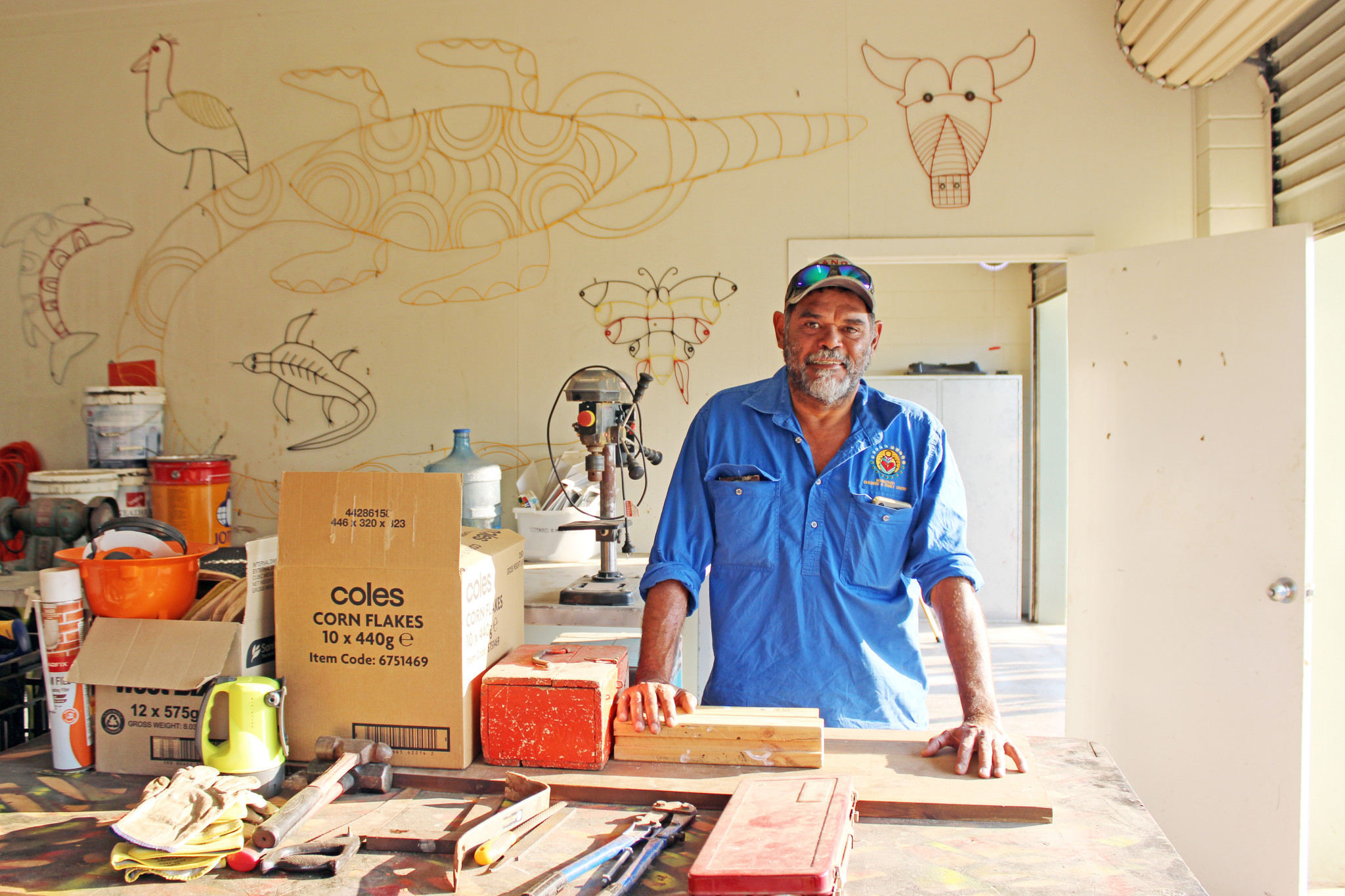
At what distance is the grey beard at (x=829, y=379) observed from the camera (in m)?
1.82

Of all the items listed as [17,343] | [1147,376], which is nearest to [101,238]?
[17,343]

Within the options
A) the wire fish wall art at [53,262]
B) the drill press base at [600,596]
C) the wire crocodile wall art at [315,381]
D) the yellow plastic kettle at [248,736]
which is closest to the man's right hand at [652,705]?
the yellow plastic kettle at [248,736]

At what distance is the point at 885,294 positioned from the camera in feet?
19.9

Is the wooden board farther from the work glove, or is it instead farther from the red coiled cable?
the red coiled cable

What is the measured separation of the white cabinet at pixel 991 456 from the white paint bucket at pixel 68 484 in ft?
14.4

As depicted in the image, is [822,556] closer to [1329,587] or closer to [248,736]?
[248,736]

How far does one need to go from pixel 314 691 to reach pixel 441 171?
268 centimetres

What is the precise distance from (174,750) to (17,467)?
3197mm

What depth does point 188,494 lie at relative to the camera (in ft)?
11.0

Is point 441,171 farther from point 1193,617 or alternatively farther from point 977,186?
point 1193,617

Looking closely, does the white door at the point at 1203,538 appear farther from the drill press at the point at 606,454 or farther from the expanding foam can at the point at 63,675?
the expanding foam can at the point at 63,675

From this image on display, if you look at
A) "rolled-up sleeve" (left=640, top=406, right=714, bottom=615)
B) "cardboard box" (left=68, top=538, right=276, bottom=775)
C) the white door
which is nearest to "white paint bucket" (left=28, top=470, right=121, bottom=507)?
"cardboard box" (left=68, top=538, right=276, bottom=775)

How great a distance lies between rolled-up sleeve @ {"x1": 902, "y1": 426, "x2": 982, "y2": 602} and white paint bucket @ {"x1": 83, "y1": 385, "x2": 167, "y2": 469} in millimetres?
3281

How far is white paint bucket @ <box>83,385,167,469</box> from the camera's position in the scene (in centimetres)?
346
